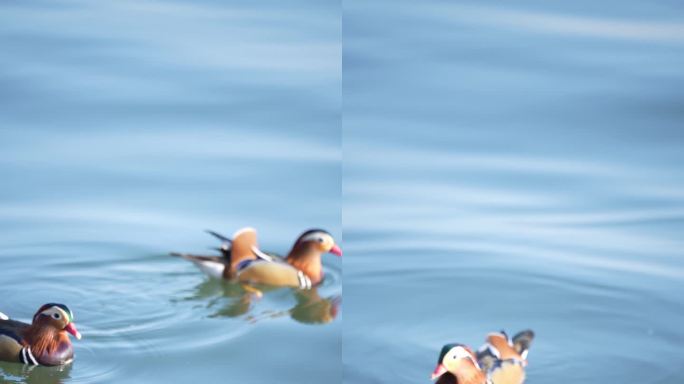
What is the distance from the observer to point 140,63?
5.22 meters

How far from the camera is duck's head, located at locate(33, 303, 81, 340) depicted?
3.61 meters

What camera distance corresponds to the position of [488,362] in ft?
11.6

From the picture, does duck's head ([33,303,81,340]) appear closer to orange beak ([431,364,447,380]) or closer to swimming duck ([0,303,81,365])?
swimming duck ([0,303,81,365])

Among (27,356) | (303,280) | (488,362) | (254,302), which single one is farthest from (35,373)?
(488,362)

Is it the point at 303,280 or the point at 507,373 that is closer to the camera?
the point at 507,373

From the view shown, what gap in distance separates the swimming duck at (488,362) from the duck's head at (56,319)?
40.3 inches

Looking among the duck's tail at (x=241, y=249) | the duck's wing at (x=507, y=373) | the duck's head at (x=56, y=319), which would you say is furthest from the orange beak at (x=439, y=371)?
the duck's tail at (x=241, y=249)

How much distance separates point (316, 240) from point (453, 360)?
113cm

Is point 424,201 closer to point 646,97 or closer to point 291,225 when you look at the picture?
point 291,225

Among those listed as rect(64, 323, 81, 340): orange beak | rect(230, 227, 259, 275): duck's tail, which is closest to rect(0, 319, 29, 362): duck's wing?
rect(64, 323, 81, 340): orange beak

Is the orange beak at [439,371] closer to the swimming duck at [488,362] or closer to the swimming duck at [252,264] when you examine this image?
the swimming duck at [488,362]

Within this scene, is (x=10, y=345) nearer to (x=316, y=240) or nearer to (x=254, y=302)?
(x=254, y=302)

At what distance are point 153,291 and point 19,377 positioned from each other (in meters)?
0.71

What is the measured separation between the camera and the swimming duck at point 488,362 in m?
3.37
